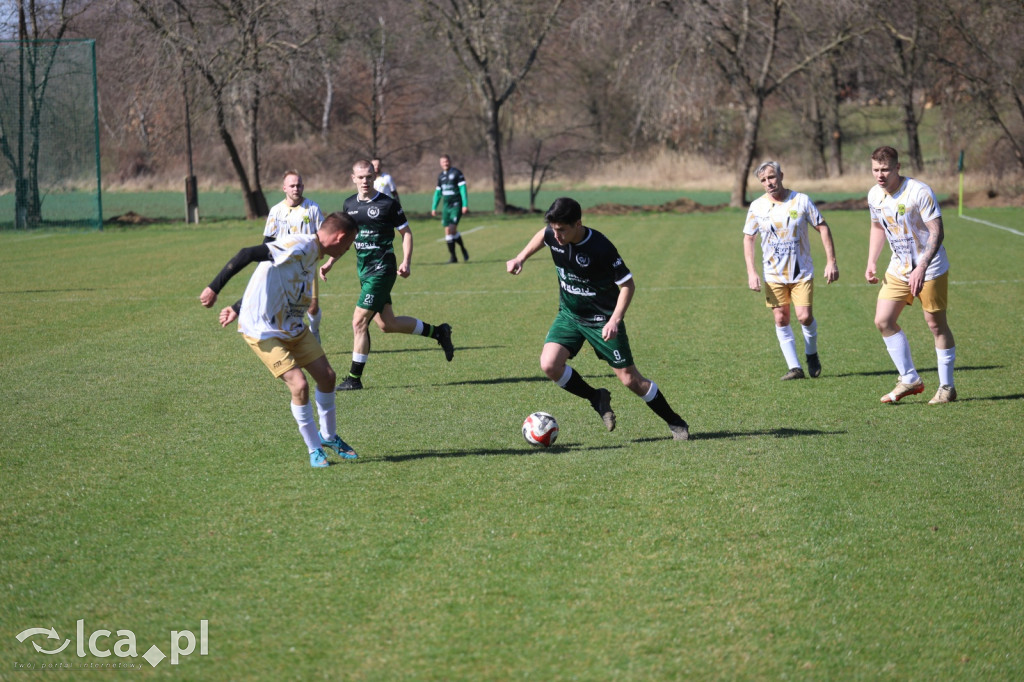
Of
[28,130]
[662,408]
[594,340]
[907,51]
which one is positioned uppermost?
[907,51]

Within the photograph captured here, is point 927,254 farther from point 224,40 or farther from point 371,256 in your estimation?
point 224,40

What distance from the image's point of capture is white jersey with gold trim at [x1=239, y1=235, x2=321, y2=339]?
6566 mm

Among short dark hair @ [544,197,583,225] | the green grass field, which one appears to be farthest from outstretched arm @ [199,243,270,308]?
short dark hair @ [544,197,583,225]

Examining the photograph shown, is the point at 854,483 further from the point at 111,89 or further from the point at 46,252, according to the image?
the point at 111,89

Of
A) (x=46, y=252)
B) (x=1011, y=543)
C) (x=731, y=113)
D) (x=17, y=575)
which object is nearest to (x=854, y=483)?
(x=1011, y=543)

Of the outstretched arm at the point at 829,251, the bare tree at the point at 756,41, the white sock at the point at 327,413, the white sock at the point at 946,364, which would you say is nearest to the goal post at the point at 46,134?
the bare tree at the point at 756,41

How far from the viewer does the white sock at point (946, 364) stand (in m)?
8.84

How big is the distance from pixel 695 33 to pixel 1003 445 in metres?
26.8

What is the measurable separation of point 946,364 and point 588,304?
3.62 metres

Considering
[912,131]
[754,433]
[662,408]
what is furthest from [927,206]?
[912,131]

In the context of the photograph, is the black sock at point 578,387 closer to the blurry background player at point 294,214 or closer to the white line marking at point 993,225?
the blurry background player at point 294,214

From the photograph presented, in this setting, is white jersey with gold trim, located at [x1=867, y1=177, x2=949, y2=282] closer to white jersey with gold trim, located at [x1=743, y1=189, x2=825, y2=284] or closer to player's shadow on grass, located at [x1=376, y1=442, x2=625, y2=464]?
white jersey with gold trim, located at [x1=743, y1=189, x2=825, y2=284]

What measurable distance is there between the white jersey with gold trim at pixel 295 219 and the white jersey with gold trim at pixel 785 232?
4377 millimetres

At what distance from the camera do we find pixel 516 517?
5.91 metres
